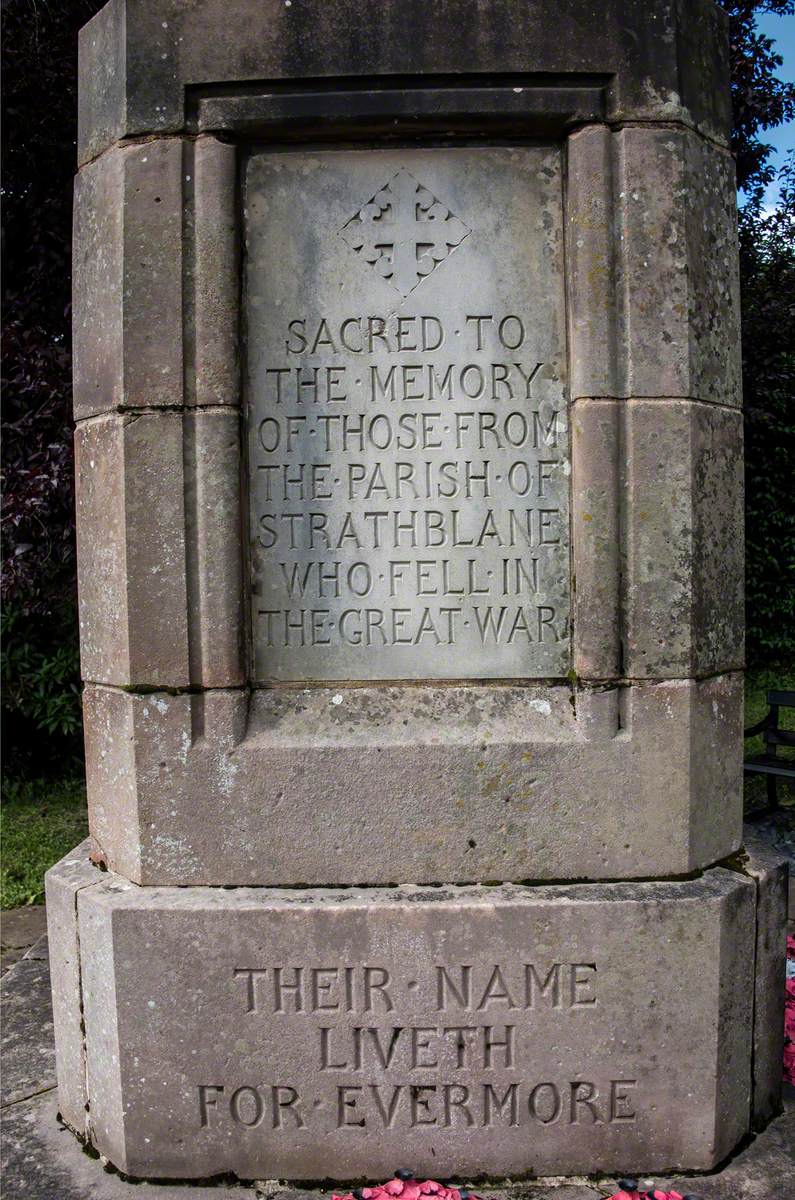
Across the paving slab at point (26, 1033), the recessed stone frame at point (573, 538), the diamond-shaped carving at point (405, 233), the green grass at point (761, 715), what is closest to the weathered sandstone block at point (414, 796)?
the recessed stone frame at point (573, 538)

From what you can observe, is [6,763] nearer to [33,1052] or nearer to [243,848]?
[33,1052]

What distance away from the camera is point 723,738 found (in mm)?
2475

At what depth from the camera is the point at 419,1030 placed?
91.1 inches

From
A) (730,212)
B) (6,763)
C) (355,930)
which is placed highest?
(730,212)

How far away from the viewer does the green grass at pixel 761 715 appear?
664cm

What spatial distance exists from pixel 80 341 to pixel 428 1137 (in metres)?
2.22

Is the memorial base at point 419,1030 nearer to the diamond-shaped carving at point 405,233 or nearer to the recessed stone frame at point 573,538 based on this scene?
the recessed stone frame at point 573,538

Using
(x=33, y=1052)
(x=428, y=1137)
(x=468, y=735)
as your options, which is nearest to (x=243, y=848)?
(x=468, y=735)

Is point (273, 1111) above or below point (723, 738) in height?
below

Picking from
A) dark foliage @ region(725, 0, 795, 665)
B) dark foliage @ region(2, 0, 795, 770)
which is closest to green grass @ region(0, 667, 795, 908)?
dark foliage @ region(2, 0, 795, 770)

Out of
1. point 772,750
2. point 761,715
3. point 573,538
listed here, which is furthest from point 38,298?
point 761,715

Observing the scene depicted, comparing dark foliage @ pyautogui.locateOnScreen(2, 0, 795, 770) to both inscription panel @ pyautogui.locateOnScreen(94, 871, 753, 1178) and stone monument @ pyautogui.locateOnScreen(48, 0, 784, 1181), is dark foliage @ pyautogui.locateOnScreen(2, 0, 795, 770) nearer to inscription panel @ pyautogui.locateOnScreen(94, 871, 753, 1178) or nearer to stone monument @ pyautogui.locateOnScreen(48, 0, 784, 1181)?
stone monument @ pyautogui.locateOnScreen(48, 0, 784, 1181)

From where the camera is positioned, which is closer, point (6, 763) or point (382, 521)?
point (382, 521)

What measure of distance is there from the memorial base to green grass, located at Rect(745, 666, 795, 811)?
4417 mm
